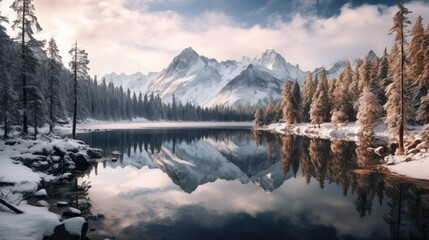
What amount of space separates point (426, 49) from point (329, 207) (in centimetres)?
2833

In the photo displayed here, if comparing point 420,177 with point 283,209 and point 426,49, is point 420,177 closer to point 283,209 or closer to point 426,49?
point 283,209

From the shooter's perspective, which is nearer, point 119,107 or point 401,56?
point 401,56

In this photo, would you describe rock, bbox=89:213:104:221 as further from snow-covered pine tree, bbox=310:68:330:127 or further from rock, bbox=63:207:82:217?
snow-covered pine tree, bbox=310:68:330:127

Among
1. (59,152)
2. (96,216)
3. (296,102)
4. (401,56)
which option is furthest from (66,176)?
(296,102)

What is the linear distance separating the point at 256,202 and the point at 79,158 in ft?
66.1

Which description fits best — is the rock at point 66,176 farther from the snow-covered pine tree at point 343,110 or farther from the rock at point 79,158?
the snow-covered pine tree at point 343,110

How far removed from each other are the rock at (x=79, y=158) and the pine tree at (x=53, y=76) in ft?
55.5

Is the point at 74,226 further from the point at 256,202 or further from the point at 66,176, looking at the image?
the point at 66,176

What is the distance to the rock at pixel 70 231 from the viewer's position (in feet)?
34.3

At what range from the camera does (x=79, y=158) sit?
95.1 feet

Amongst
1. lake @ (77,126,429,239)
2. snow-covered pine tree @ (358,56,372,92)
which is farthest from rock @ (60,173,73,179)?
snow-covered pine tree @ (358,56,372,92)

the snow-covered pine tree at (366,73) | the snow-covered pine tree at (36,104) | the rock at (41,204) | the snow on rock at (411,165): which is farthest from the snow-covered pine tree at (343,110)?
the rock at (41,204)

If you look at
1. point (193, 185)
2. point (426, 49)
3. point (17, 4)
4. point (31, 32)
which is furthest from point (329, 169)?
point (17, 4)

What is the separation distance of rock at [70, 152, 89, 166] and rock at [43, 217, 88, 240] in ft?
63.6
